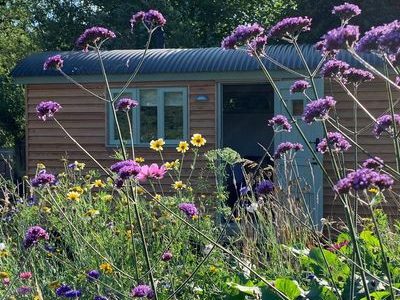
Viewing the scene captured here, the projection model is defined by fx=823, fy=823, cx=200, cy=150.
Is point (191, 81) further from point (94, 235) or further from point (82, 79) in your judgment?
point (94, 235)

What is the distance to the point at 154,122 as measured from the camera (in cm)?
1311

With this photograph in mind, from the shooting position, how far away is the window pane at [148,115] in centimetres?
1304

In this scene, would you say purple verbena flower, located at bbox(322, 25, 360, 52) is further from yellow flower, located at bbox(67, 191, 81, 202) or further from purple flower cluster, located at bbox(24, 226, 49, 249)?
yellow flower, located at bbox(67, 191, 81, 202)

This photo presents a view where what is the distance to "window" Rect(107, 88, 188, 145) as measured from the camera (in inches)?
505

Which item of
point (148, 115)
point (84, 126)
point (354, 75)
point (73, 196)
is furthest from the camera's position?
point (84, 126)

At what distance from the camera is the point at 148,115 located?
518 inches

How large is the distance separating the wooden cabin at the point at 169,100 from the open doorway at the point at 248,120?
367cm

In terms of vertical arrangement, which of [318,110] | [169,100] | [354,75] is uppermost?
[354,75]

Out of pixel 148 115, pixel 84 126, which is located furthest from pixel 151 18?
pixel 84 126

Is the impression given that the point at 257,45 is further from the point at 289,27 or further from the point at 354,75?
the point at 354,75

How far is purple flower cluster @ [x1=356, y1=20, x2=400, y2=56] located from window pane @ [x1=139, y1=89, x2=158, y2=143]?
415 inches

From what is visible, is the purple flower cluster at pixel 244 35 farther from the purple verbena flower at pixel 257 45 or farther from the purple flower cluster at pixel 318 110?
the purple flower cluster at pixel 318 110

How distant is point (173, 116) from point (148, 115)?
0.45 meters

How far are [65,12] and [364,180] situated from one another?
1053 inches
